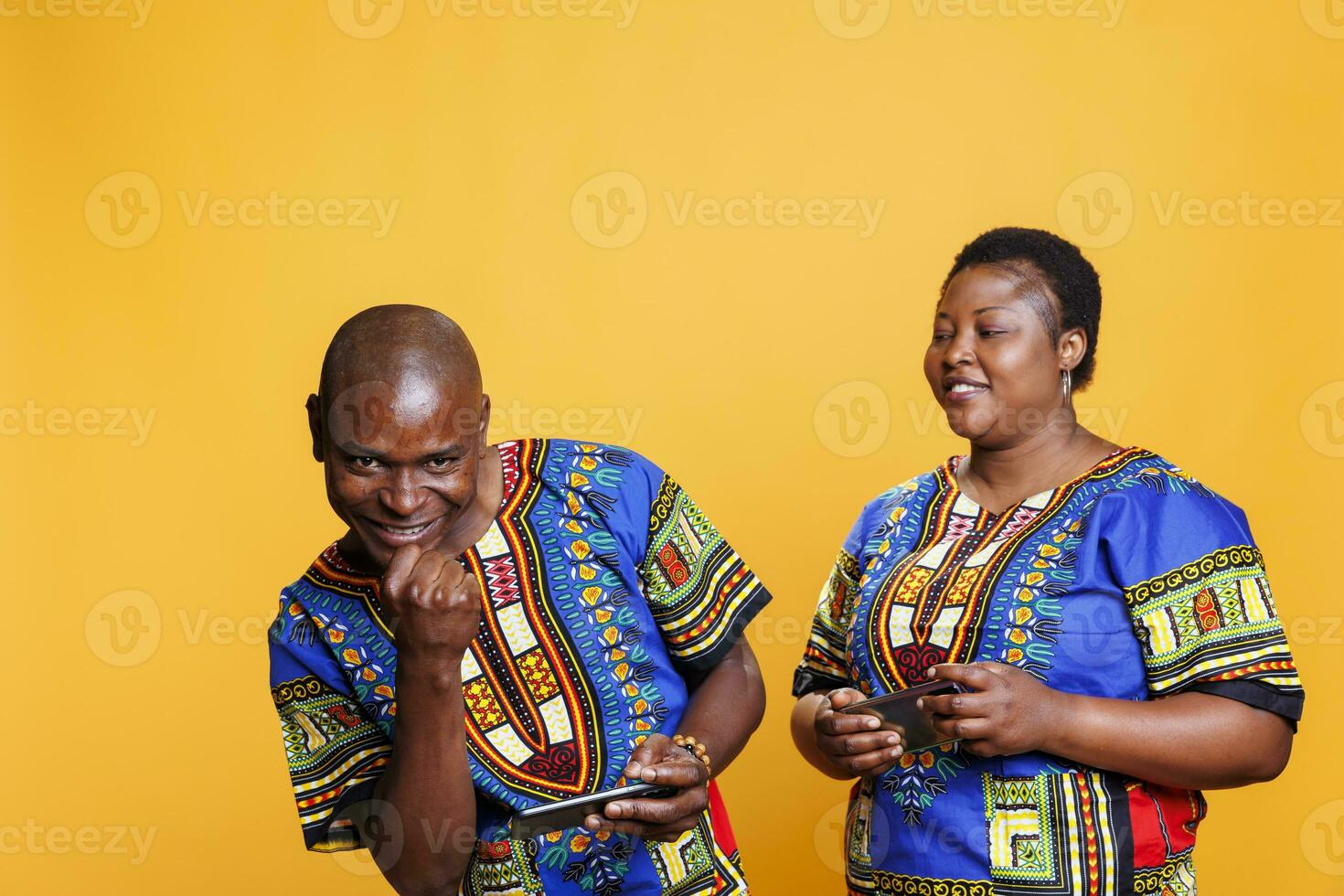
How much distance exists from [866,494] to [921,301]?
1.97ft

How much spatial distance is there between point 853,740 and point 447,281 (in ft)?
7.97

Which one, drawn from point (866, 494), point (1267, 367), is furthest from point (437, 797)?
point (1267, 367)

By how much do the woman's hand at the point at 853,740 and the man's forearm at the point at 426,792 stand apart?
0.62m

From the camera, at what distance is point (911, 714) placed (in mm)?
2275

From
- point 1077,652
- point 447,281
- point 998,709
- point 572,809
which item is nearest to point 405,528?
point 572,809

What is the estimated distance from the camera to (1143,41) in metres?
4.21
